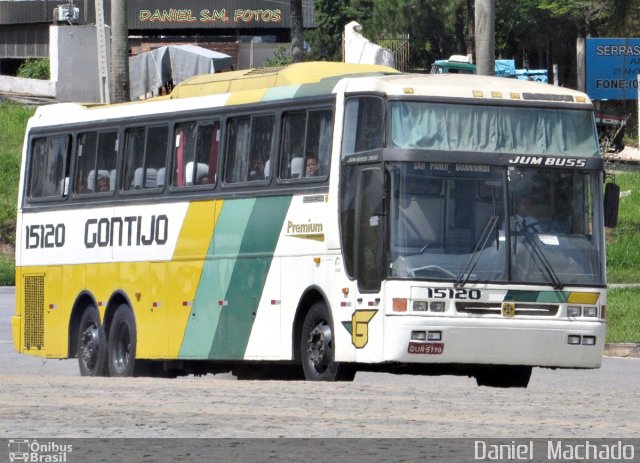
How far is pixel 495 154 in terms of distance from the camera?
15039 millimetres

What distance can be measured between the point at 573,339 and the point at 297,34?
26.7m

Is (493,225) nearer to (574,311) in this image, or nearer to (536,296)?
(536,296)

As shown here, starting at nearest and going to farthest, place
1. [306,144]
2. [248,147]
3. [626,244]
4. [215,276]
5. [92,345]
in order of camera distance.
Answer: [306,144] < [248,147] < [215,276] < [92,345] < [626,244]

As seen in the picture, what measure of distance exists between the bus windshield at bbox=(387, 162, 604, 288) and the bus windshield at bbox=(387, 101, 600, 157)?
0.85ft

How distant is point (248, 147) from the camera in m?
16.9

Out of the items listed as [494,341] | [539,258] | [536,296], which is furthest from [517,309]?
[539,258]

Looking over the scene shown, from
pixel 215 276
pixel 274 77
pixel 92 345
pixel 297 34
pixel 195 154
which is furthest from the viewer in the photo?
pixel 297 34

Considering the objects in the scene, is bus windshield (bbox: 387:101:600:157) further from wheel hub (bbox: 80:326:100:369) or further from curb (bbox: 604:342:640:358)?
wheel hub (bbox: 80:326:100:369)

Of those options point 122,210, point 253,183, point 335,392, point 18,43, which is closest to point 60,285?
point 122,210

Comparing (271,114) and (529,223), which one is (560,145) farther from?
(271,114)

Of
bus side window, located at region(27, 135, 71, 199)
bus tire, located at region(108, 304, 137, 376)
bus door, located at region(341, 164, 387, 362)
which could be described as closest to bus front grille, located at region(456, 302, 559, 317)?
bus door, located at region(341, 164, 387, 362)

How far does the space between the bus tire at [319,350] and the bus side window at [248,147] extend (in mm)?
1772

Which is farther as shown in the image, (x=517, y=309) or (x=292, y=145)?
(x=292, y=145)

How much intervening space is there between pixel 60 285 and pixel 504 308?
741cm
